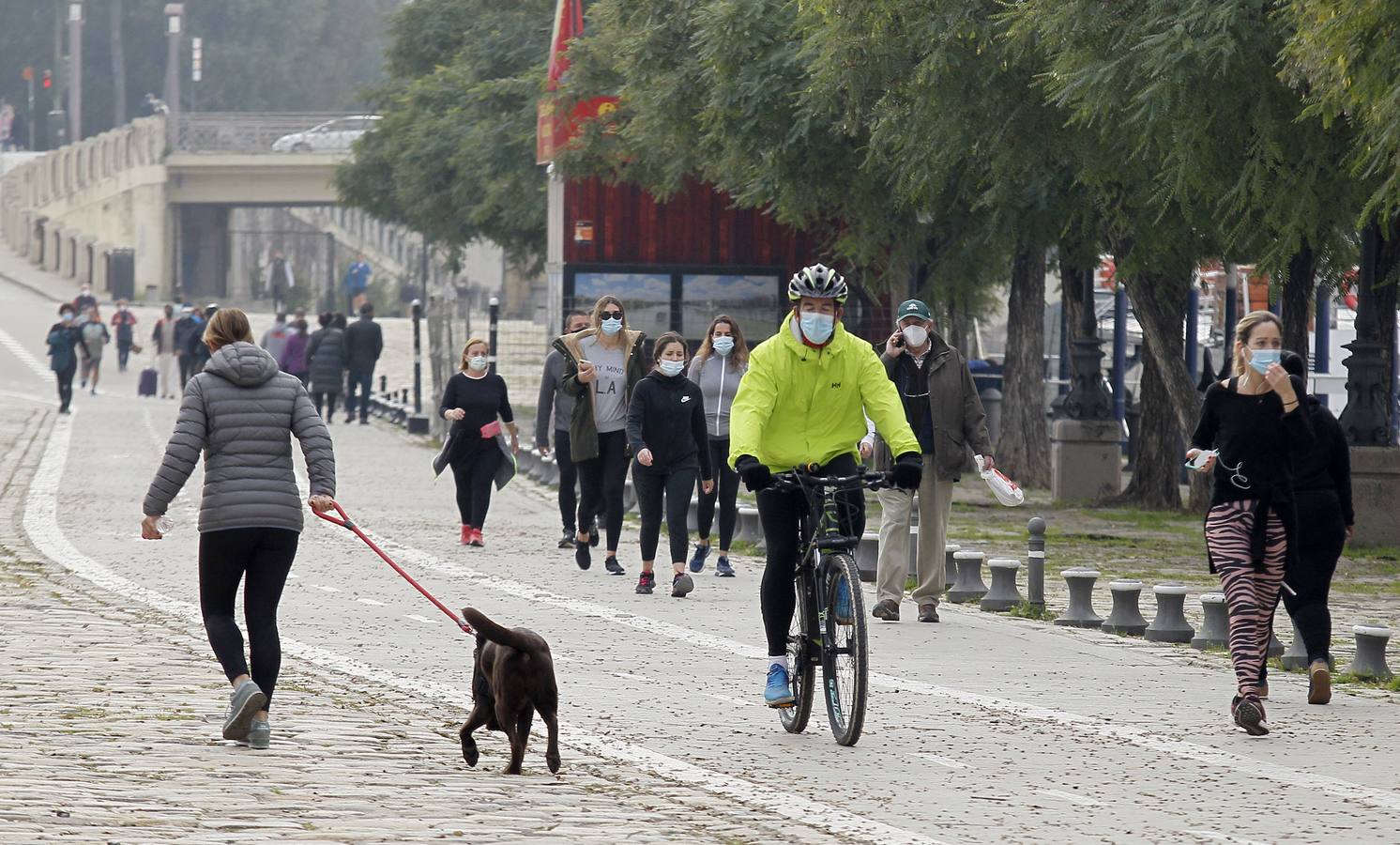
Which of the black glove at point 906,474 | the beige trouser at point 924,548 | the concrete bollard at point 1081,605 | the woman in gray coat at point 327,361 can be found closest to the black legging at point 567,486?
the beige trouser at point 924,548

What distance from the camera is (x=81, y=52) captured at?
343 feet

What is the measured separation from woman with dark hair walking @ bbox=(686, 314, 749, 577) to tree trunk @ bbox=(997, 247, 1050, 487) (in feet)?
36.3

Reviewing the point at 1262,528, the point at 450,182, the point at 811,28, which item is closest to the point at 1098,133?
the point at 811,28

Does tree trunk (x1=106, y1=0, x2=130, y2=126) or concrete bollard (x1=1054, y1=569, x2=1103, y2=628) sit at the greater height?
tree trunk (x1=106, y1=0, x2=130, y2=126)

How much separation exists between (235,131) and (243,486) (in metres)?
74.8

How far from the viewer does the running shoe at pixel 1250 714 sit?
8.73m

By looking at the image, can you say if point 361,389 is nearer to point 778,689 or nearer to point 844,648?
point 778,689

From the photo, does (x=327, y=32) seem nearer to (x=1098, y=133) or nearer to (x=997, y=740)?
(x=1098, y=133)

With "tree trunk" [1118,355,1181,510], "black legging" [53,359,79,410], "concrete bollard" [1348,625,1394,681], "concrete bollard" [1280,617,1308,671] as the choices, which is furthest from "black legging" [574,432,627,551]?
"black legging" [53,359,79,410]

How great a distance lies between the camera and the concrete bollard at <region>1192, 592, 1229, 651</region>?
11570 millimetres

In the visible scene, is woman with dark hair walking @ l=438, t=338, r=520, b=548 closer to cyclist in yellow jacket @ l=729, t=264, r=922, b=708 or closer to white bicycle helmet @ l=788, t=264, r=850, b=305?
cyclist in yellow jacket @ l=729, t=264, r=922, b=708

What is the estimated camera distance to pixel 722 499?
15469 mm

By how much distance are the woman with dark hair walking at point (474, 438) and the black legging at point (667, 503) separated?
261 cm

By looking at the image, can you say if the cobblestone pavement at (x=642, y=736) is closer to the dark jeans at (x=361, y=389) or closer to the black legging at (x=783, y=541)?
the black legging at (x=783, y=541)
